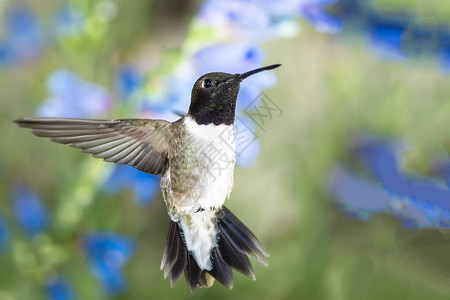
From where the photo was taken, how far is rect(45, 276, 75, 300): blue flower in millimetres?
667

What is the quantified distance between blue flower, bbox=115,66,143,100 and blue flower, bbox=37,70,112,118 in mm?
29

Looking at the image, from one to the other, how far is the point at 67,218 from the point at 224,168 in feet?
1.10

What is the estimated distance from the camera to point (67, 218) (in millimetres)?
501

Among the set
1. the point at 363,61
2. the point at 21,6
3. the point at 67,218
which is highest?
the point at 21,6

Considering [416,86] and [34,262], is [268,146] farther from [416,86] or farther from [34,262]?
[34,262]

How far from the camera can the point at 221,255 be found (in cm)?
23

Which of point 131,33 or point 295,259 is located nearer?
point 295,259

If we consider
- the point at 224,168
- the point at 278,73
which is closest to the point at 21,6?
the point at 278,73

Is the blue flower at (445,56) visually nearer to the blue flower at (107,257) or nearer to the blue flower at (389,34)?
the blue flower at (389,34)

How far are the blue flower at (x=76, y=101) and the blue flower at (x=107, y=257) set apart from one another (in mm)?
159

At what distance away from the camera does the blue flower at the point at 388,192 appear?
1.39 feet

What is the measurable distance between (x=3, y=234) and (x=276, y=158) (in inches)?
16.4

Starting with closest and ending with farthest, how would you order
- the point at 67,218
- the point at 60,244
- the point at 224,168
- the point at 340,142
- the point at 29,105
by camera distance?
the point at 224,168, the point at 67,218, the point at 60,244, the point at 340,142, the point at 29,105

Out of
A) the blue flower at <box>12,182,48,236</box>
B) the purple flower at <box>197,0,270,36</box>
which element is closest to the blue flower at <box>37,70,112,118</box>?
the blue flower at <box>12,182,48,236</box>
